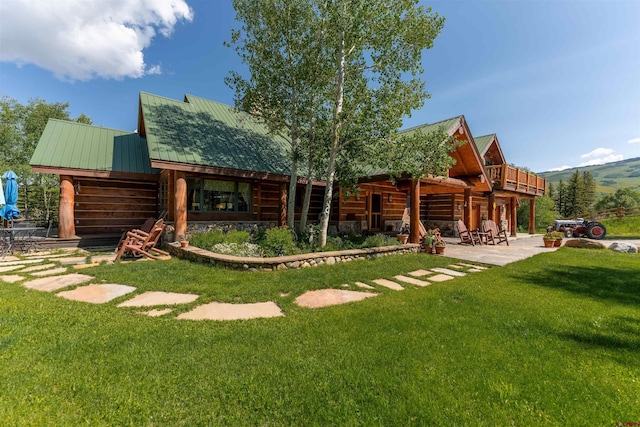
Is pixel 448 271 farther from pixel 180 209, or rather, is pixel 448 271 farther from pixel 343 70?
pixel 180 209

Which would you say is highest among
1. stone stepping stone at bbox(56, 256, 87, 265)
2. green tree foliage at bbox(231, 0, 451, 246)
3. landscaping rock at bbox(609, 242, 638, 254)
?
green tree foliage at bbox(231, 0, 451, 246)

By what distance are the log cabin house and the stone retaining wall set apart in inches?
68.0

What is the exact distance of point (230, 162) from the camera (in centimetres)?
1027

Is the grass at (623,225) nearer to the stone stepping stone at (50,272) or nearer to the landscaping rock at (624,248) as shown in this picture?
the landscaping rock at (624,248)

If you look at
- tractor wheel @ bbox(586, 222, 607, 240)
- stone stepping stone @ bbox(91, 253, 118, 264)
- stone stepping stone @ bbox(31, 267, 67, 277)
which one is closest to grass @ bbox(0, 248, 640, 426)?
stone stepping stone @ bbox(31, 267, 67, 277)

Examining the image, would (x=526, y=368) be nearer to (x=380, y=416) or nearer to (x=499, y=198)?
(x=380, y=416)

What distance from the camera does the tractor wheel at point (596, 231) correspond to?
16641 mm

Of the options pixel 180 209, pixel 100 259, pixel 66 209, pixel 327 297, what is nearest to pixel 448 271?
pixel 327 297

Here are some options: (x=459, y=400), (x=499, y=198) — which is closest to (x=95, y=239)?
(x=459, y=400)

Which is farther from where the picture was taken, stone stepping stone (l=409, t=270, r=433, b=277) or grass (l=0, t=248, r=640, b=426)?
stone stepping stone (l=409, t=270, r=433, b=277)

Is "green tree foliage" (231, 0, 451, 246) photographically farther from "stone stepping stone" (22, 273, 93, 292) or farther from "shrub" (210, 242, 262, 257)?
"stone stepping stone" (22, 273, 93, 292)

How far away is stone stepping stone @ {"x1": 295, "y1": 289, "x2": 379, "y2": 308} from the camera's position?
4527 millimetres

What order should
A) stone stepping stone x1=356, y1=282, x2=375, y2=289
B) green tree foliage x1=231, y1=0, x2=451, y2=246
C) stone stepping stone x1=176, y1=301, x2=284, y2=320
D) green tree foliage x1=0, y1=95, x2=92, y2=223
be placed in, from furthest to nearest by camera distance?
green tree foliage x1=0, y1=95, x2=92, y2=223 < green tree foliage x1=231, y1=0, x2=451, y2=246 < stone stepping stone x1=356, y1=282, x2=375, y2=289 < stone stepping stone x1=176, y1=301, x2=284, y2=320

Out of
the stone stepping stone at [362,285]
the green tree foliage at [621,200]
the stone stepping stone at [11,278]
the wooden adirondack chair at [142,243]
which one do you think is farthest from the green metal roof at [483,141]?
the green tree foliage at [621,200]
